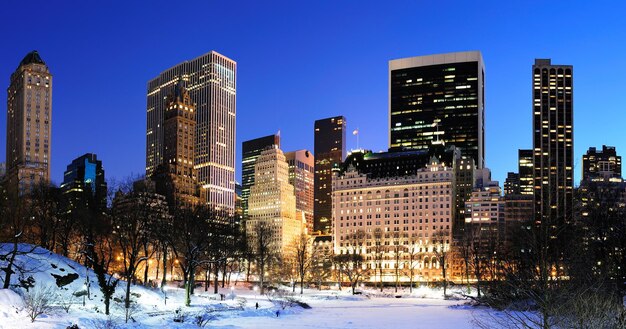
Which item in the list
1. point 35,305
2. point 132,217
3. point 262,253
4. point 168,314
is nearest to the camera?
point 35,305

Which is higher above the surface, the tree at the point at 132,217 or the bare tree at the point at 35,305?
the tree at the point at 132,217

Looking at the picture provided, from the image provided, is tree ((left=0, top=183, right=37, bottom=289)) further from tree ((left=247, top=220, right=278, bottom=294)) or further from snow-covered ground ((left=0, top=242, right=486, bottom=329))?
tree ((left=247, top=220, right=278, bottom=294))

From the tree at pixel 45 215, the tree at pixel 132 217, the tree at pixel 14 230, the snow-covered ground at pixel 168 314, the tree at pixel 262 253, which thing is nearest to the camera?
the snow-covered ground at pixel 168 314

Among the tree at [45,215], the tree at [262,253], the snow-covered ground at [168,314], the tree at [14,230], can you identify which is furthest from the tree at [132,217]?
the tree at [262,253]

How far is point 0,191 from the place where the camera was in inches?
2336

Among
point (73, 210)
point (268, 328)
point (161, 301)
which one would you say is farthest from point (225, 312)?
point (73, 210)

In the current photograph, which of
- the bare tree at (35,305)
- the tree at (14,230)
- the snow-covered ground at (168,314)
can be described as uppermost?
the tree at (14,230)

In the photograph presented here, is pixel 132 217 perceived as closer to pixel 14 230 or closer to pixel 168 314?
pixel 14 230

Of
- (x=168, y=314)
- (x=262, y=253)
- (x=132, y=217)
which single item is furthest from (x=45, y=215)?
(x=262, y=253)

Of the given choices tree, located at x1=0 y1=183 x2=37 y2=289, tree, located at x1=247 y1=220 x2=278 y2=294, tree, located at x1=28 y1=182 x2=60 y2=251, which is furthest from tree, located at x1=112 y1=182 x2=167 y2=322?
tree, located at x1=247 y1=220 x2=278 y2=294

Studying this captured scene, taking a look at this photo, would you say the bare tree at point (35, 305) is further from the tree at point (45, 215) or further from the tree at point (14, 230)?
the tree at point (45, 215)

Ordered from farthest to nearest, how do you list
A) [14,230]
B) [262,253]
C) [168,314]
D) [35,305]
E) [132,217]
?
[262,253] → [132,217] → [14,230] → [168,314] → [35,305]

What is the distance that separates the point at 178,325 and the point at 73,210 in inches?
1586

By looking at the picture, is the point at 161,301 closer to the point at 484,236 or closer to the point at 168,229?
the point at 168,229
